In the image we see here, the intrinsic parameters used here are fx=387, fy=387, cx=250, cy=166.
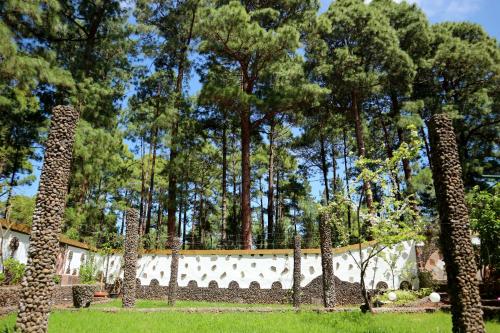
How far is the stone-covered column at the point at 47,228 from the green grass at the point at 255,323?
1.05 m

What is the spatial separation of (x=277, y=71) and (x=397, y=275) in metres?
10.6

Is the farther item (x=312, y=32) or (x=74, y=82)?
(x=312, y=32)

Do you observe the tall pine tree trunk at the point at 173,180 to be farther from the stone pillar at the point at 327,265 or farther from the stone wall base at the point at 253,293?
the stone pillar at the point at 327,265

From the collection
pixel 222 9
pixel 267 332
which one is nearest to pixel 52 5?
pixel 222 9

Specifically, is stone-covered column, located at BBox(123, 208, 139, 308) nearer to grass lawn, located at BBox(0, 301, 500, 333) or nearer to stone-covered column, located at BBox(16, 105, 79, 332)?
grass lawn, located at BBox(0, 301, 500, 333)

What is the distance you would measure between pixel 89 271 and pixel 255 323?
37.2ft

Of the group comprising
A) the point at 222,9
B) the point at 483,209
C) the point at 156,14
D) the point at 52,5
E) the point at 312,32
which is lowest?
the point at 483,209

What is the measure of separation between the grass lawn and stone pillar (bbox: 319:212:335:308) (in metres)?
1.44

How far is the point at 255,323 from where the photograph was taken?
9.12 m

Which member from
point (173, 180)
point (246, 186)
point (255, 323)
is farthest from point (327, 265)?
point (173, 180)

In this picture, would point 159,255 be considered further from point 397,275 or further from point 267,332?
point 267,332

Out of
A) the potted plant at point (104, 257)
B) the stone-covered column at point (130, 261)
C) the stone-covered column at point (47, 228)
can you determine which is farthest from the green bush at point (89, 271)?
the stone-covered column at point (47, 228)

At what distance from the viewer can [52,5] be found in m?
14.1

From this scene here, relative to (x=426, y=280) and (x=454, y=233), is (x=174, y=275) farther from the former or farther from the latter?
(x=454, y=233)
